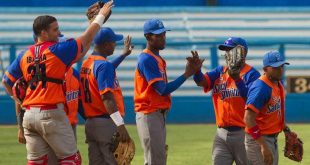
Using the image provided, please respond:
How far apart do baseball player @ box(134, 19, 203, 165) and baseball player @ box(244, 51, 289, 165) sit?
1013mm

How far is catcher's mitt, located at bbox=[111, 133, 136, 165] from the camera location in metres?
9.08

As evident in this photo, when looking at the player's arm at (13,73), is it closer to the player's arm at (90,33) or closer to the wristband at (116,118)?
the player's arm at (90,33)

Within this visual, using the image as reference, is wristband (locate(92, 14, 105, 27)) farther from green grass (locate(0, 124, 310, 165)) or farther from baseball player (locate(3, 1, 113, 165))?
green grass (locate(0, 124, 310, 165))

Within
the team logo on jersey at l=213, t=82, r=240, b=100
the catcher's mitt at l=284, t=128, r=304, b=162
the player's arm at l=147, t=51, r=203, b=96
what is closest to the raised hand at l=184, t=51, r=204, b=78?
the player's arm at l=147, t=51, r=203, b=96

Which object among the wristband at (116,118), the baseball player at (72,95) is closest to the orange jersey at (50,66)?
the wristband at (116,118)

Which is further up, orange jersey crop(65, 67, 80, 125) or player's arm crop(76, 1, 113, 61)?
player's arm crop(76, 1, 113, 61)

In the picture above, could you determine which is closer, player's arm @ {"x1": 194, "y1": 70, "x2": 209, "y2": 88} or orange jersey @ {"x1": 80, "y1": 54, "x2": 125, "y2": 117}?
orange jersey @ {"x1": 80, "y1": 54, "x2": 125, "y2": 117}

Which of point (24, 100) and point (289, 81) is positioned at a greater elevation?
point (24, 100)

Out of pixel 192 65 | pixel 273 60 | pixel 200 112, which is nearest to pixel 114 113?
pixel 192 65

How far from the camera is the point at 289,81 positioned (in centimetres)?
1925

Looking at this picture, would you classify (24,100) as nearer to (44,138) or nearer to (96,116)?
(44,138)

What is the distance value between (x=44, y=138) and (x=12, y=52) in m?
11.5
